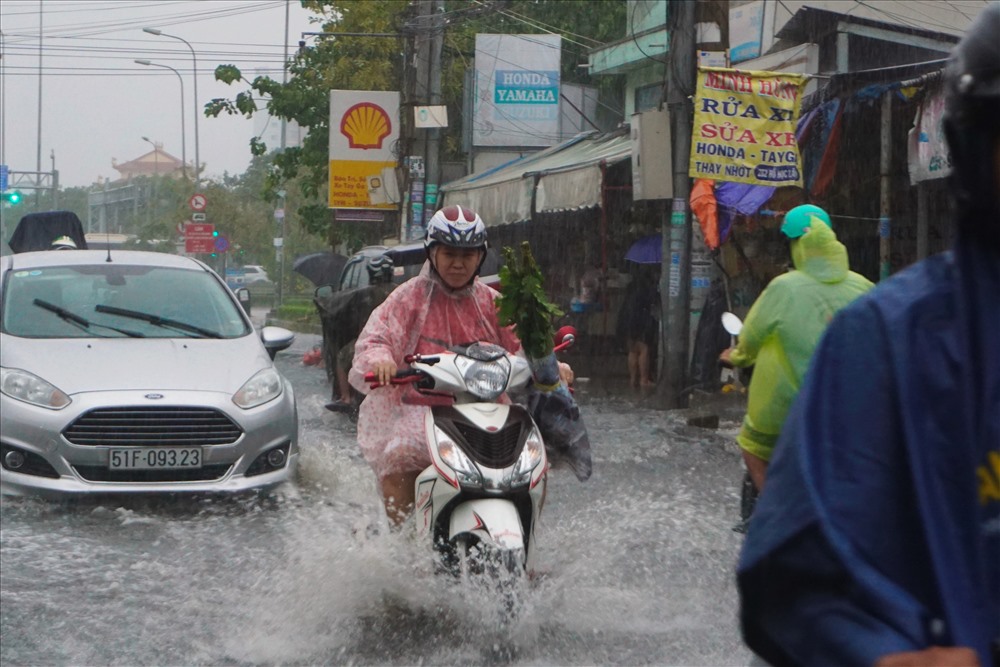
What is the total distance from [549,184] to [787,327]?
43.0ft

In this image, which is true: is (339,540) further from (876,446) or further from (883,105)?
(883,105)

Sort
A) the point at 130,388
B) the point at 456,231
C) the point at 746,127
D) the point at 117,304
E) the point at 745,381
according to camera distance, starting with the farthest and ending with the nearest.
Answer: the point at 746,127, the point at 117,304, the point at 130,388, the point at 745,381, the point at 456,231

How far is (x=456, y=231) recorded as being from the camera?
541cm

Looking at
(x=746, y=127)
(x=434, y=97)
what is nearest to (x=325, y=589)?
(x=746, y=127)

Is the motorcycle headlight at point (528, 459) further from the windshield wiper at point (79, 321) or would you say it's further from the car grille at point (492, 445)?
the windshield wiper at point (79, 321)

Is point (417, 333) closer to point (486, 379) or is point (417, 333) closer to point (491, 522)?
point (486, 379)

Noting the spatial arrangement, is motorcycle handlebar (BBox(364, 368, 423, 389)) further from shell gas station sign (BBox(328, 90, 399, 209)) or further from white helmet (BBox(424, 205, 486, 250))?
shell gas station sign (BBox(328, 90, 399, 209))

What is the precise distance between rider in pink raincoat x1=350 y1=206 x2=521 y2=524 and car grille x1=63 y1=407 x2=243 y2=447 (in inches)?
95.0

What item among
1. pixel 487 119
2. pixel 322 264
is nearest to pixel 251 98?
pixel 487 119

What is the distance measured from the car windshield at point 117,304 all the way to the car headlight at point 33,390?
65cm

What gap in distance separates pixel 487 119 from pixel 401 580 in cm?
2465

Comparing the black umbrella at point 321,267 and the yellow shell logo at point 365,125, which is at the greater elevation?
the yellow shell logo at point 365,125

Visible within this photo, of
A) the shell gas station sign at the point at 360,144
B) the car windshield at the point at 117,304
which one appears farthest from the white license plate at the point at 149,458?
the shell gas station sign at the point at 360,144

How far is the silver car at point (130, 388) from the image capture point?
24.9 ft
